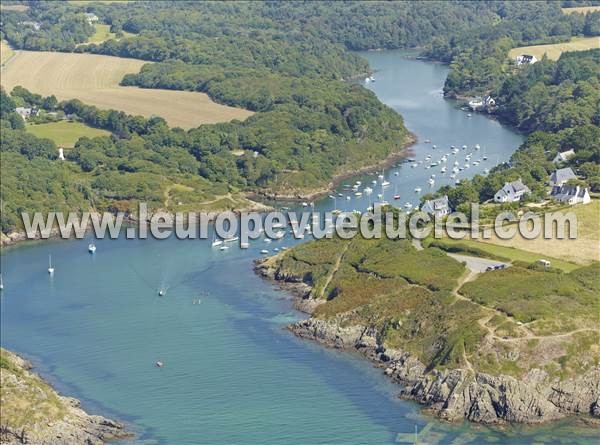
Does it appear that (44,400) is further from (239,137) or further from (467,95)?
(467,95)

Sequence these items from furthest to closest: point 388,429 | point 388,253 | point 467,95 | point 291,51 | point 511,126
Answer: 1. point 291,51
2. point 467,95
3. point 511,126
4. point 388,253
5. point 388,429

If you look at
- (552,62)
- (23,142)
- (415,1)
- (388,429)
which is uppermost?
(415,1)

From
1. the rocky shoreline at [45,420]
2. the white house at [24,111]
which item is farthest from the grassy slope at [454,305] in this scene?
the white house at [24,111]

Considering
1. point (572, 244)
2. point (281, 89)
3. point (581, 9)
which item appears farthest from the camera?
point (581, 9)

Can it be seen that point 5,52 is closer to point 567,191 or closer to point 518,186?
point 518,186

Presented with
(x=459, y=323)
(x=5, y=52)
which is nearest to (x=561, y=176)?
(x=459, y=323)

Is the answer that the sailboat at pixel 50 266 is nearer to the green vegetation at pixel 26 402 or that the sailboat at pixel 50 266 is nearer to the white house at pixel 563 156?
the green vegetation at pixel 26 402

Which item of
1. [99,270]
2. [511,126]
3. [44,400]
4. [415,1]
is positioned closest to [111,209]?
[99,270]
